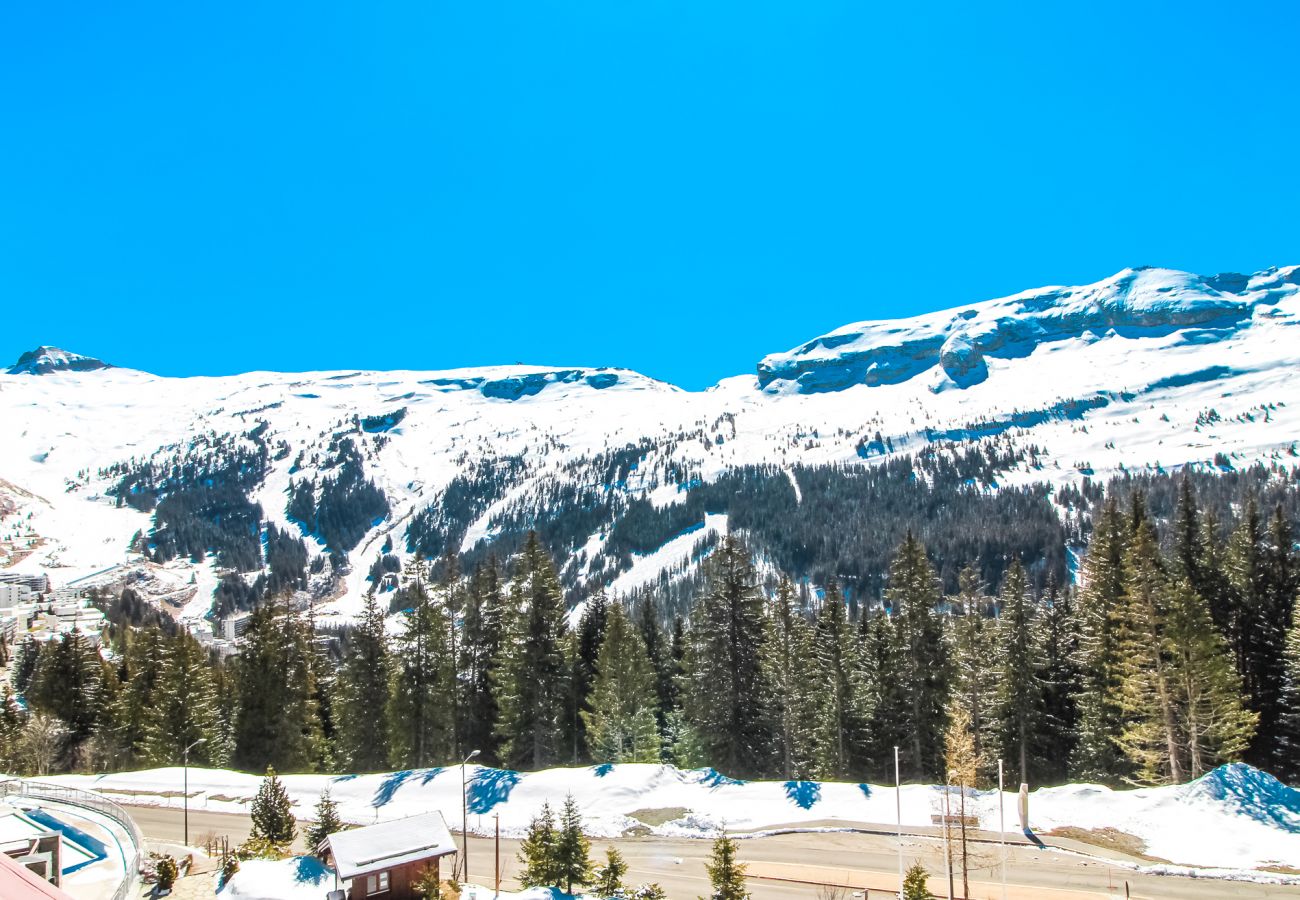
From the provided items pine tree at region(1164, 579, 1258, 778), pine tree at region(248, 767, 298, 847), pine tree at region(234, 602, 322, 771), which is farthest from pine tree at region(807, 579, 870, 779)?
pine tree at region(234, 602, 322, 771)

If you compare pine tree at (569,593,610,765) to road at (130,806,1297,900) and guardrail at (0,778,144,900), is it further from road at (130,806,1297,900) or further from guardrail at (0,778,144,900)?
guardrail at (0,778,144,900)

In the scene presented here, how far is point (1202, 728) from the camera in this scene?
3819cm

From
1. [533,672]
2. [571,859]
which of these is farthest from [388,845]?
[533,672]

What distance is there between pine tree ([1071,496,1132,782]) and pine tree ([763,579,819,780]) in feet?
50.8

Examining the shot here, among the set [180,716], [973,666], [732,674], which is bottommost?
[180,716]

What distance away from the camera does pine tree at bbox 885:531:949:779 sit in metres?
46.7

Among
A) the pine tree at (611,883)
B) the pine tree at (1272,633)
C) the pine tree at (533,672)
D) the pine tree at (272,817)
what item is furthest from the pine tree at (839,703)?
the pine tree at (272,817)

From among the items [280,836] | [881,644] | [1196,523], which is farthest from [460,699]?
[1196,523]

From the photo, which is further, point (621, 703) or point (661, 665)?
point (661, 665)

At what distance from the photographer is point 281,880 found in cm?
3131

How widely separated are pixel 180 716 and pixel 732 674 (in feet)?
131

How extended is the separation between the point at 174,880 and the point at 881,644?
38033mm

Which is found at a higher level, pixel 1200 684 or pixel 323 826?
pixel 1200 684

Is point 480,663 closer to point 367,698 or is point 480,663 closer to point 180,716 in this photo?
point 367,698
